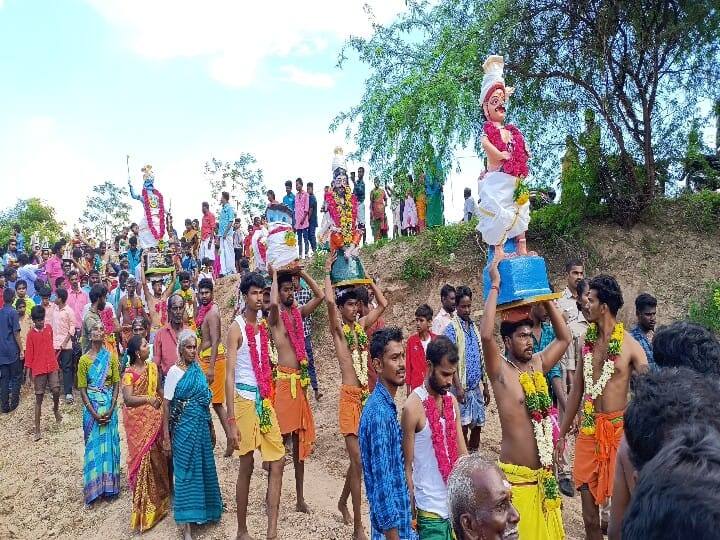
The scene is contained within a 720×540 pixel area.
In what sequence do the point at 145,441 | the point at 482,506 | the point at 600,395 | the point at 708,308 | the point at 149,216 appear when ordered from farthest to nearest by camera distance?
the point at 149,216 → the point at 708,308 → the point at 145,441 → the point at 600,395 → the point at 482,506

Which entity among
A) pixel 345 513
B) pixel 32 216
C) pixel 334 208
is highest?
pixel 32 216

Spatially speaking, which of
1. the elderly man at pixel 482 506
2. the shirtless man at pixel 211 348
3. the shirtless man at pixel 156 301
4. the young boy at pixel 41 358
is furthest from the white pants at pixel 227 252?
the elderly man at pixel 482 506

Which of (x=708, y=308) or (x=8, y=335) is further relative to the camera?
(x=708, y=308)

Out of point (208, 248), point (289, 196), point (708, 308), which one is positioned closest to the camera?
point (708, 308)

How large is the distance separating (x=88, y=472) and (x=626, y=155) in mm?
10516

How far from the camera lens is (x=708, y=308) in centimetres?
1087

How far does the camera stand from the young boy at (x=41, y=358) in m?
9.93

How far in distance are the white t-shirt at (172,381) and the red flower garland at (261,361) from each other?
0.85 meters

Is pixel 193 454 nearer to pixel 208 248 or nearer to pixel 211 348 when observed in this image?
pixel 211 348

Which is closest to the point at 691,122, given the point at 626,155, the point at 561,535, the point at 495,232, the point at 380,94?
the point at 626,155

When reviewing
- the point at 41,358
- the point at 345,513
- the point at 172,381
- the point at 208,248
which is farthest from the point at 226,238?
the point at 345,513

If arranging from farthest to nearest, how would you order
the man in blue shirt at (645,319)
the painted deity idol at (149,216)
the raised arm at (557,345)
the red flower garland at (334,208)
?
the painted deity idol at (149,216), the red flower garland at (334,208), the man in blue shirt at (645,319), the raised arm at (557,345)

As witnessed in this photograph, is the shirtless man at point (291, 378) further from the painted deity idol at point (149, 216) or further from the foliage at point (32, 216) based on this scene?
the foliage at point (32, 216)

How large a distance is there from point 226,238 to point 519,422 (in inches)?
546
